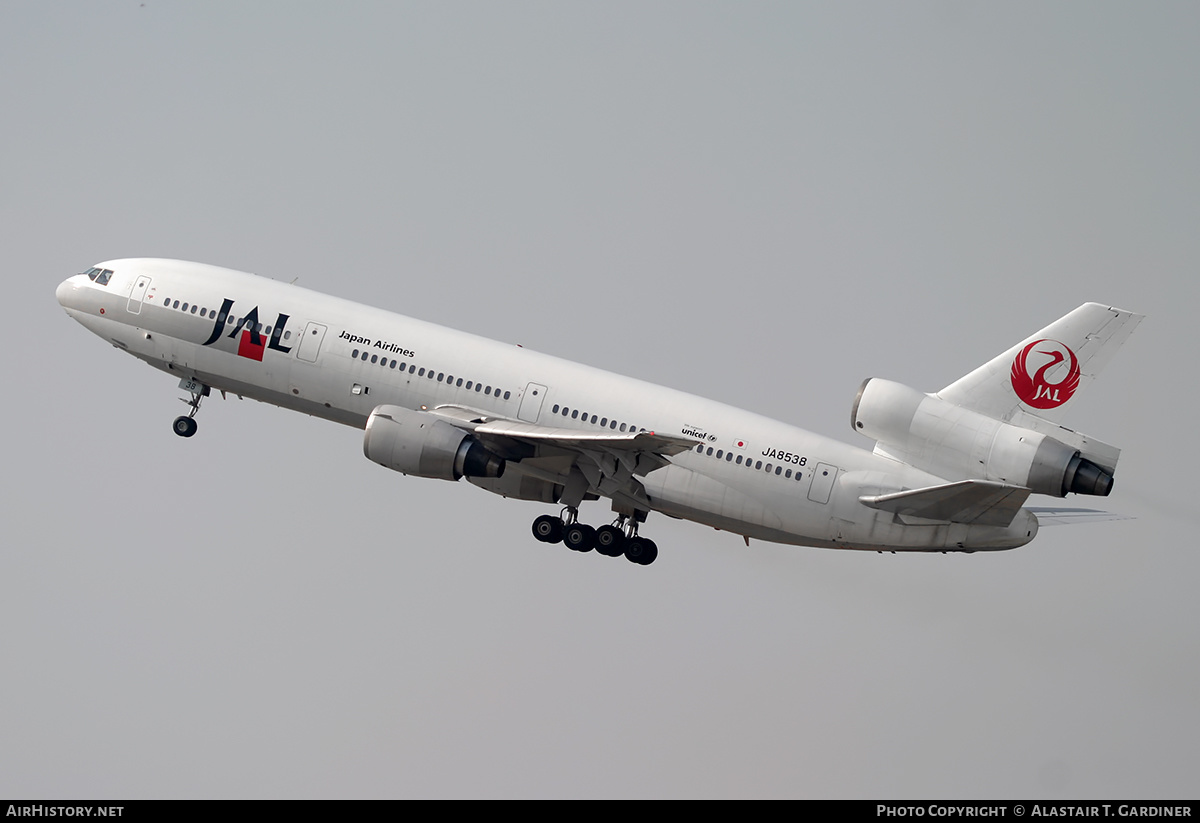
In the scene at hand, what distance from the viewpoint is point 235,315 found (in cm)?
4638

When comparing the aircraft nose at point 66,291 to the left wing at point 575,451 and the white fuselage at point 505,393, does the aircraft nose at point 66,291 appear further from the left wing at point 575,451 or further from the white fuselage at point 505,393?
the left wing at point 575,451

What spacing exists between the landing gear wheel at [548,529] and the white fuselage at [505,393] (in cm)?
324

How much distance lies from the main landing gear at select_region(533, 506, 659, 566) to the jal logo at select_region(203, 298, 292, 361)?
30.9 ft

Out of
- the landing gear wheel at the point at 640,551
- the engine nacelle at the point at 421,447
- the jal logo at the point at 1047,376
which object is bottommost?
the landing gear wheel at the point at 640,551

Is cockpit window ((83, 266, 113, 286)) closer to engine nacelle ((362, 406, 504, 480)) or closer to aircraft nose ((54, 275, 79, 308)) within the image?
aircraft nose ((54, 275, 79, 308))

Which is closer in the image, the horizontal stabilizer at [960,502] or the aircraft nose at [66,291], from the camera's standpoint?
the horizontal stabilizer at [960,502]

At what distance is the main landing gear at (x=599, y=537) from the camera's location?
46125mm

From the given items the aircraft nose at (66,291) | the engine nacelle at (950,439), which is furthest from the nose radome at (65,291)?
the engine nacelle at (950,439)

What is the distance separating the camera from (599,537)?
4659cm

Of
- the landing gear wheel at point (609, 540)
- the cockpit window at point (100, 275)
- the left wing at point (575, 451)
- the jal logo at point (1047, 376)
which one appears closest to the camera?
the left wing at point (575, 451)

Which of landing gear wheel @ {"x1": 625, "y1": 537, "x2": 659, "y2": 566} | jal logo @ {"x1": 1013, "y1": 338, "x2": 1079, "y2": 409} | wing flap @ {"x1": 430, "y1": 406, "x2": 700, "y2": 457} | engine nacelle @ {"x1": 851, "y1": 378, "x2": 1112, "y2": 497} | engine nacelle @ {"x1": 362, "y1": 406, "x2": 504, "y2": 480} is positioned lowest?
landing gear wheel @ {"x1": 625, "y1": 537, "x2": 659, "y2": 566}

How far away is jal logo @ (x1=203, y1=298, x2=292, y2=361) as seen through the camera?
45875 mm

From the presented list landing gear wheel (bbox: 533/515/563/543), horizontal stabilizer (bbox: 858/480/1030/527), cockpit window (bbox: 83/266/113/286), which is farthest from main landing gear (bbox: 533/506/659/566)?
cockpit window (bbox: 83/266/113/286)
